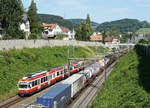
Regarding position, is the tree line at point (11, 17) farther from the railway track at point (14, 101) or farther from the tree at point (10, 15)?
the railway track at point (14, 101)

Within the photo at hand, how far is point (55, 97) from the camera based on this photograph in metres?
20.2

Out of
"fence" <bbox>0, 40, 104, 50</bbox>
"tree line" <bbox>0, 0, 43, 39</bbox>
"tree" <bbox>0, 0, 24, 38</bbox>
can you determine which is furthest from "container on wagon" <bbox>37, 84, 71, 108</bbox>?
"tree" <bbox>0, 0, 24, 38</bbox>

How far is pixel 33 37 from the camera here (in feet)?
193

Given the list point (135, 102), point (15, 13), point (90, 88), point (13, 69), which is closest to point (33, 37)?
point (15, 13)

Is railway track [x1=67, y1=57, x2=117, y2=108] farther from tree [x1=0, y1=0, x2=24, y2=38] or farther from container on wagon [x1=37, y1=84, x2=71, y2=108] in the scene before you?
tree [x1=0, y1=0, x2=24, y2=38]

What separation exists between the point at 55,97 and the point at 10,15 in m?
35.7

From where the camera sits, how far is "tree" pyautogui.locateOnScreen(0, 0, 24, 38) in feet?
160

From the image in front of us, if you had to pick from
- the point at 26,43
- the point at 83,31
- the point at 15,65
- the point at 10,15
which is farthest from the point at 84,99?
the point at 83,31

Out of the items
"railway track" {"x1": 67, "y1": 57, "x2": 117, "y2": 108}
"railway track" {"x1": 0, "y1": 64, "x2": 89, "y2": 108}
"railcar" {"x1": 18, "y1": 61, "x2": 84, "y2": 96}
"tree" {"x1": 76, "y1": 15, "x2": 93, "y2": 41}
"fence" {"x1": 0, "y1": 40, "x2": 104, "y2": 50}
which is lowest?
"railway track" {"x1": 67, "y1": 57, "x2": 117, "y2": 108}

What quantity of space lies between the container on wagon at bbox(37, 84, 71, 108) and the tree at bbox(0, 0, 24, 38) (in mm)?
31927

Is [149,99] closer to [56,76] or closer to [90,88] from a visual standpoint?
[90,88]

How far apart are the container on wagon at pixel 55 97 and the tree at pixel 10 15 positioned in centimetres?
3193

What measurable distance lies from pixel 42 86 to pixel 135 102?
18870 millimetres

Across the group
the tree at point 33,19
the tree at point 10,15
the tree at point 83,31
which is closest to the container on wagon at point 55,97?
the tree at point 10,15
